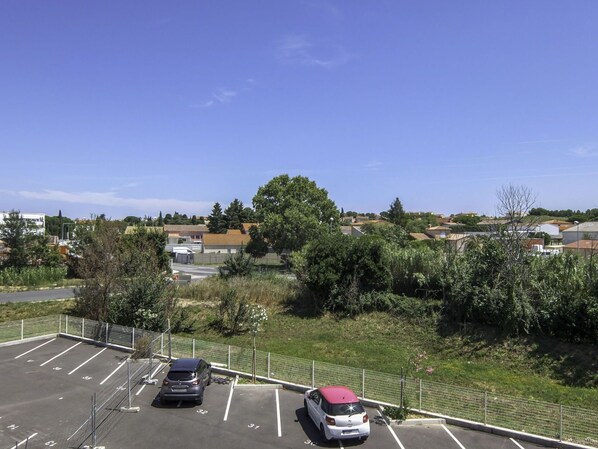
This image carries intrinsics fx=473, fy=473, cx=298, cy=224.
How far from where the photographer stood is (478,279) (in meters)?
27.3

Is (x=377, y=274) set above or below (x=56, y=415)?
above

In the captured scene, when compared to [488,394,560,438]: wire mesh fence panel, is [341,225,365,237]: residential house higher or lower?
higher

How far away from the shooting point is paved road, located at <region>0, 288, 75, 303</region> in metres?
39.7

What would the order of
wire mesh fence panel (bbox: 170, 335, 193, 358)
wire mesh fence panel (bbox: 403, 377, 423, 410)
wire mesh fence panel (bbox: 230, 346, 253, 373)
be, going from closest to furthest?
1. wire mesh fence panel (bbox: 403, 377, 423, 410)
2. wire mesh fence panel (bbox: 230, 346, 253, 373)
3. wire mesh fence panel (bbox: 170, 335, 193, 358)

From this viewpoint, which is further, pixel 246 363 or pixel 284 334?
pixel 284 334

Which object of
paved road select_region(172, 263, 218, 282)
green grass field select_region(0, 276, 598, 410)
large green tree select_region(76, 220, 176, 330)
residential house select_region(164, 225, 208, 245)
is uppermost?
residential house select_region(164, 225, 208, 245)

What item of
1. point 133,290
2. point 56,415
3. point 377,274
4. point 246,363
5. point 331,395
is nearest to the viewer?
point 331,395

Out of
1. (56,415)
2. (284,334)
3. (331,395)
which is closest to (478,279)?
(284,334)

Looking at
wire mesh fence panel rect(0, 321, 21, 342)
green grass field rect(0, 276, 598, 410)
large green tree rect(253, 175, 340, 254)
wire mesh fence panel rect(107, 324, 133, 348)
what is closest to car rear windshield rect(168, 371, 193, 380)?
wire mesh fence panel rect(107, 324, 133, 348)

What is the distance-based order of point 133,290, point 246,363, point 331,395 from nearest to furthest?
point 331,395 → point 246,363 → point 133,290

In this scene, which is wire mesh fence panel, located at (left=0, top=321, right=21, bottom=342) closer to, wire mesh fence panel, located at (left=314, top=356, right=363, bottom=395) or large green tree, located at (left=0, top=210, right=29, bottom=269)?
wire mesh fence panel, located at (left=314, top=356, right=363, bottom=395)

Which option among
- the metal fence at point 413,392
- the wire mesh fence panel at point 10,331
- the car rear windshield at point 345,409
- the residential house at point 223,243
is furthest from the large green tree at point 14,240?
the car rear windshield at point 345,409

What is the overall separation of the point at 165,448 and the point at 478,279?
20.5 m

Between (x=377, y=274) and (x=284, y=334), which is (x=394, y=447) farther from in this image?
(x=377, y=274)
